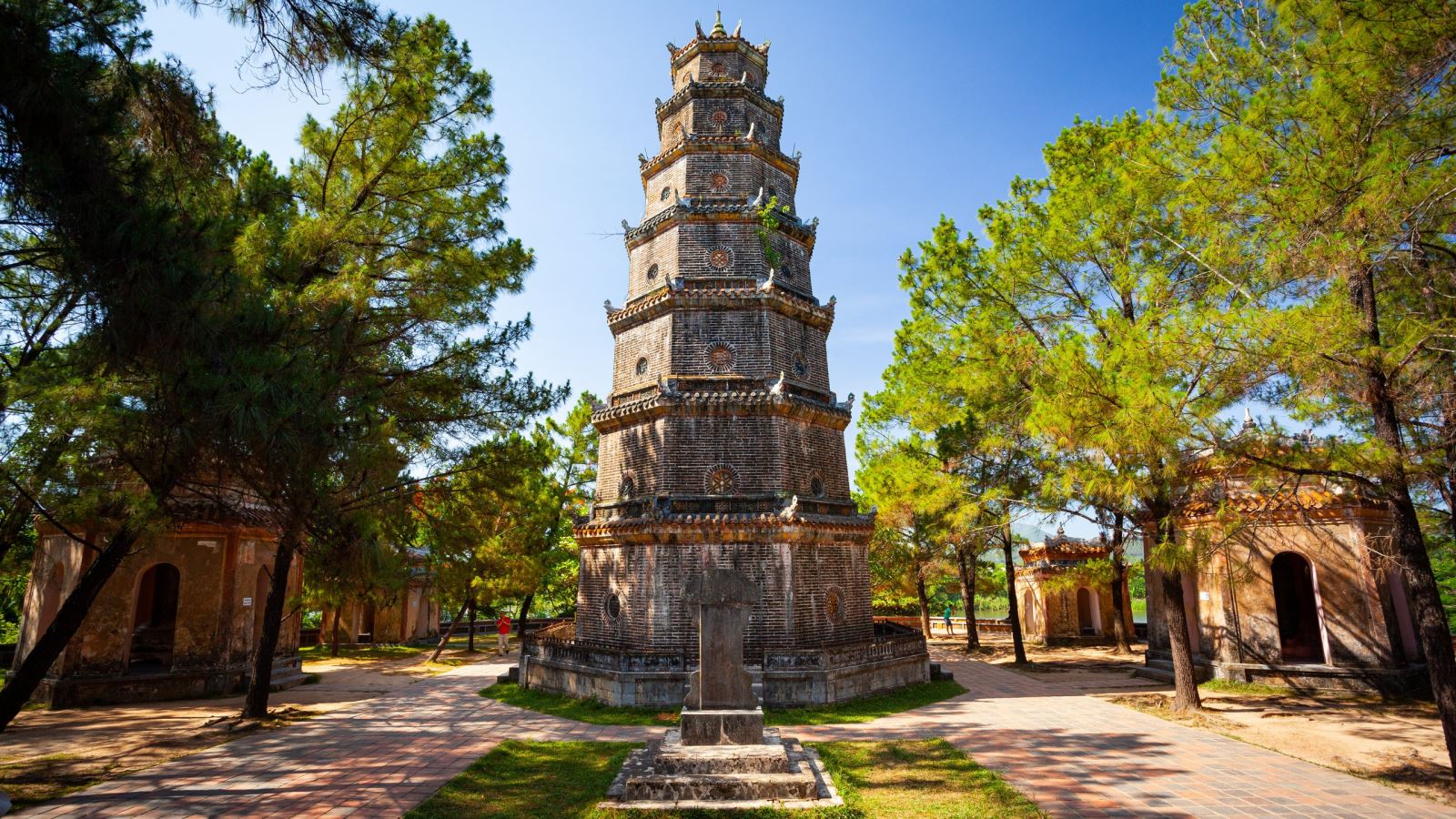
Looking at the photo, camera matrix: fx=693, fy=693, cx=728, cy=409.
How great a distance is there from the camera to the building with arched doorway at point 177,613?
52.0 ft

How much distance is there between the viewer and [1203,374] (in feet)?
35.6

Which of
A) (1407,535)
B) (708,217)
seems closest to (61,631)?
(708,217)

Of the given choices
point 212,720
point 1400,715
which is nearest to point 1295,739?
point 1400,715

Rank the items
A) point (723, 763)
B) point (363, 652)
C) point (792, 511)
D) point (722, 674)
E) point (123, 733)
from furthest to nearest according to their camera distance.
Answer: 1. point (363, 652)
2. point (792, 511)
3. point (123, 733)
4. point (722, 674)
5. point (723, 763)

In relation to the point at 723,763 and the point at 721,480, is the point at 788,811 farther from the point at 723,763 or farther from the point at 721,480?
the point at 721,480

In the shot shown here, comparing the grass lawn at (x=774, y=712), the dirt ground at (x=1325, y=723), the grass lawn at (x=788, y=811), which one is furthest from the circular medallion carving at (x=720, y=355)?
the dirt ground at (x=1325, y=723)

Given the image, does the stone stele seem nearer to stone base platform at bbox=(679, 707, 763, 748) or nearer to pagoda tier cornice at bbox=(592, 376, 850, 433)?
stone base platform at bbox=(679, 707, 763, 748)

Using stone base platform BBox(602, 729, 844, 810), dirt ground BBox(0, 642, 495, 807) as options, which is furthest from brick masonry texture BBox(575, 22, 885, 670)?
dirt ground BBox(0, 642, 495, 807)

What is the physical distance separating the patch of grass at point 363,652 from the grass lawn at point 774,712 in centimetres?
1219

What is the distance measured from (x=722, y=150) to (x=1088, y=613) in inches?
A: 996

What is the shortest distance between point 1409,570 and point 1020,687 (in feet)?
32.2

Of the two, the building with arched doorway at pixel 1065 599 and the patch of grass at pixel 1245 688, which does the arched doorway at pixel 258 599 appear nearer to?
the patch of grass at pixel 1245 688

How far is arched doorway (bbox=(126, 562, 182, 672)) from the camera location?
67.3 ft

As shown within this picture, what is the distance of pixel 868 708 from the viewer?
46.4ft
